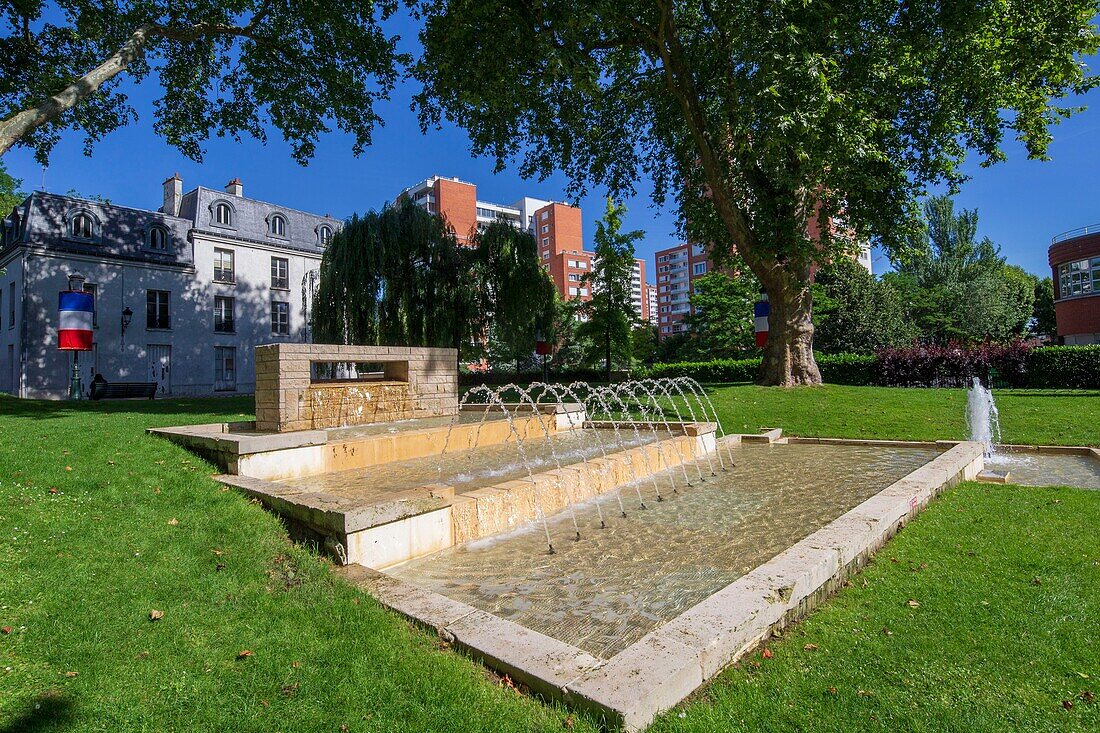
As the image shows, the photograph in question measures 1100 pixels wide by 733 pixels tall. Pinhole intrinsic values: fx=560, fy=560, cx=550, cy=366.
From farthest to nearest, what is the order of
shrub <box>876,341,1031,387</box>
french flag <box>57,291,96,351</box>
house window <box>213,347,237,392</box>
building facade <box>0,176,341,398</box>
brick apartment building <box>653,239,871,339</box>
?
brick apartment building <box>653,239,871,339</box> → house window <box>213,347,237,392</box> → building facade <box>0,176,341,398</box> → shrub <box>876,341,1031,387</box> → french flag <box>57,291,96,351</box>

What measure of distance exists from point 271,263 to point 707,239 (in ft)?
84.5

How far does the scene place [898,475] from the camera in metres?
7.20

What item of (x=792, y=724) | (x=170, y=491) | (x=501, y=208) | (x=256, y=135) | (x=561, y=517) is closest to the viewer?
(x=792, y=724)

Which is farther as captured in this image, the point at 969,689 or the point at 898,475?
the point at 898,475

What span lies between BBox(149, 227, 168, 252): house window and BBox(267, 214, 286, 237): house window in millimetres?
5495

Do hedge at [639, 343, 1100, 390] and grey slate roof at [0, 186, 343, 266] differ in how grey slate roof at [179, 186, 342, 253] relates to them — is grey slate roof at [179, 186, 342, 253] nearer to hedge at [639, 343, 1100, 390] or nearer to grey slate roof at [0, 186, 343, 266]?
grey slate roof at [0, 186, 343, 266]

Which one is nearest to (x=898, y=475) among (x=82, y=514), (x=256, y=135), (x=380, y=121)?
→ (x=82, y=514)

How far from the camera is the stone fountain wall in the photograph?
348 inches

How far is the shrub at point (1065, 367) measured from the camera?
17562 mm

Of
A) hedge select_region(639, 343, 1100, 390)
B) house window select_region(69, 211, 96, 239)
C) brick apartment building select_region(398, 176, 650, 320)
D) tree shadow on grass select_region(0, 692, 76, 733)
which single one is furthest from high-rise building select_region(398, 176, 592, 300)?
tree shadow on grass select_region(0, 692, 76, 733)

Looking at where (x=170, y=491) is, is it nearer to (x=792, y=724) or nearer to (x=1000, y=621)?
(x=792, y=724)

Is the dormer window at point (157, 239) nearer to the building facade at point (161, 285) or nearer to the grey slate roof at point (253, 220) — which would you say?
the building facade at point (161, 285)

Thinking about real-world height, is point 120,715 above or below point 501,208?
below

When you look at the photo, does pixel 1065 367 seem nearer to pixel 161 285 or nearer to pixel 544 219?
pixel 161 285
